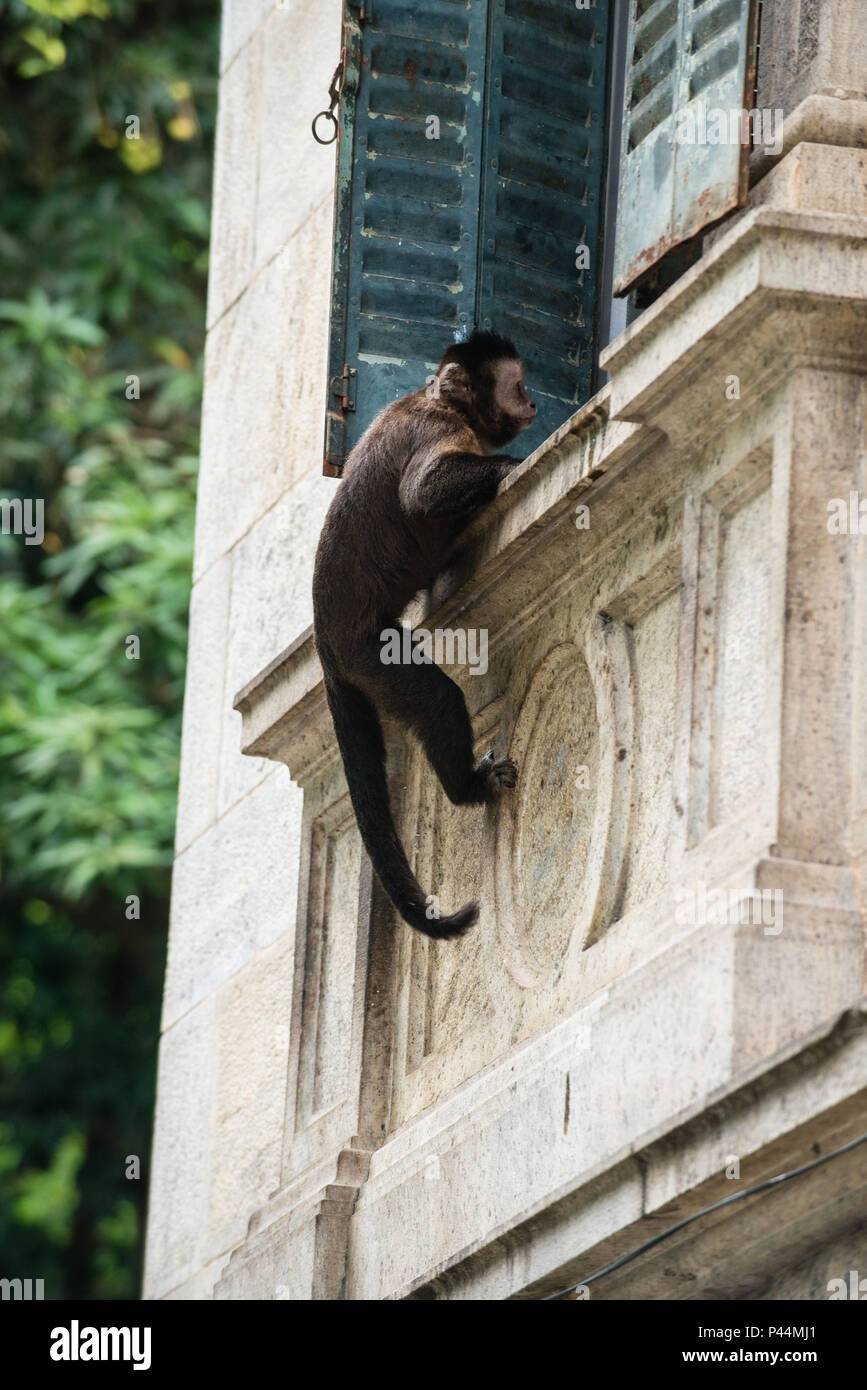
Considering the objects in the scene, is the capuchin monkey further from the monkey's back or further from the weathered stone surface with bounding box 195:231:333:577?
the weathered stone surface with bounding box 195:231:333:577

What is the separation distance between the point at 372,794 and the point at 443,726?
0.38m

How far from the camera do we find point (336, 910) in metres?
7.68

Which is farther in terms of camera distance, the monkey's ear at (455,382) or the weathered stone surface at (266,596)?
the weathered stone surface at (266,596)

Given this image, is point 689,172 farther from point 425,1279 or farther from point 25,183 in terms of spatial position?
point 25,183

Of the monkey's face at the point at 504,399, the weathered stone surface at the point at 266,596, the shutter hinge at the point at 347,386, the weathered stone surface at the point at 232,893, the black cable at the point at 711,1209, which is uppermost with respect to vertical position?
the weathered stone surface at the point at 266,596

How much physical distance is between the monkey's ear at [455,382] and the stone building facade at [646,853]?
1.80 ft

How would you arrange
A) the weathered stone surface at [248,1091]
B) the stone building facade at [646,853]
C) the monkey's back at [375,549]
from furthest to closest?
the weathered stone surface at [248,1091], the monkey's back at [375,549], the stone building facade at [646,853]

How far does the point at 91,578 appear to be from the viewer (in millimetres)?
16172

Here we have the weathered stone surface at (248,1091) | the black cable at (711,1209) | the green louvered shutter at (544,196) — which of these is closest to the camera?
the black cable at (711,1209)

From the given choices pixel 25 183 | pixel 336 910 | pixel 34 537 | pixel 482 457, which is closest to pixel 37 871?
pixel 34 537

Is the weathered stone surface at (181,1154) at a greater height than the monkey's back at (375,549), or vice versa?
the monkey's back at (375,549)

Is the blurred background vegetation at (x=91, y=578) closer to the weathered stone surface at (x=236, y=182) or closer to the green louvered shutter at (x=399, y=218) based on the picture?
the weathered stone surface at (x=236, y=182)

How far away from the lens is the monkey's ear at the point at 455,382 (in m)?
7.10

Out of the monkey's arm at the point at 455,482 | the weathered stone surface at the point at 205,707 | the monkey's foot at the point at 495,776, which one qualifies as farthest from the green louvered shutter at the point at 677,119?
the weathered stone surface at the point at 205,707
